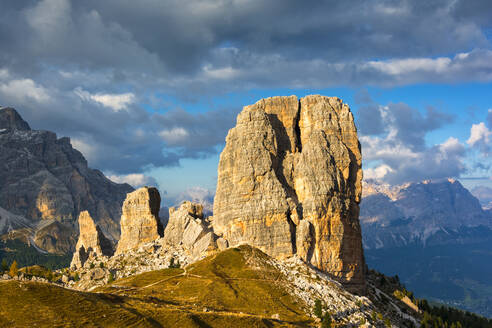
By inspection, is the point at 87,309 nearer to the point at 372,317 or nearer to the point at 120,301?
the point at 120,301

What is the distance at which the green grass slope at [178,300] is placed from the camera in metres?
106

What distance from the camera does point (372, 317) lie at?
168 metres

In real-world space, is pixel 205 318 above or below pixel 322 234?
below

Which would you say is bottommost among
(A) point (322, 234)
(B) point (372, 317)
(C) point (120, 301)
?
(B) point (372, 317)

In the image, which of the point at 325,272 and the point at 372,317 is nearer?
the point at 372,317

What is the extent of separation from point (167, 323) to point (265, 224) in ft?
289

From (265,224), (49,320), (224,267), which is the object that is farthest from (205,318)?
(265,224)

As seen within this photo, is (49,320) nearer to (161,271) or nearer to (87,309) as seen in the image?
(87,309)

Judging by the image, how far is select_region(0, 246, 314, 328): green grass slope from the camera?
349 feet

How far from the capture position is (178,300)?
148625mm

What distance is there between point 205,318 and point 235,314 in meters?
10.9

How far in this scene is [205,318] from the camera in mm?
125875

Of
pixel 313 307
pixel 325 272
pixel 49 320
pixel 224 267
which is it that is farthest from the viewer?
pixel 325 272

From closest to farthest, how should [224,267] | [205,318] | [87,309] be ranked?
1. [87,309]
2. [205,318]
3. [224,267]
